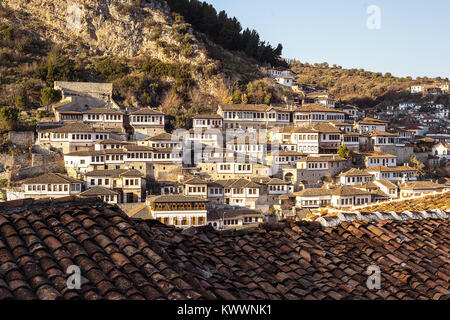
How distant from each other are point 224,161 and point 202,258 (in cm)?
3504

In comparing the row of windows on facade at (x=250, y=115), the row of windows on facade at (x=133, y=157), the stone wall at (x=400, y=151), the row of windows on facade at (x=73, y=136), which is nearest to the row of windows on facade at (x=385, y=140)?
the stone wall at (x=400, y=151)

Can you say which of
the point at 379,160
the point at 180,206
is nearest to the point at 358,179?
the point at 379,160

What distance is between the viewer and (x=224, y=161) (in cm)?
4084

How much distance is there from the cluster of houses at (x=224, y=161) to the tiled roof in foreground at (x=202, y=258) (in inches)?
932

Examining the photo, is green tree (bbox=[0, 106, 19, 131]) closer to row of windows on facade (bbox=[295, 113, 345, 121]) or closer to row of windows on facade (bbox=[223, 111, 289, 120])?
row of windows on facade (bbox=[223, 111, 289, 120])

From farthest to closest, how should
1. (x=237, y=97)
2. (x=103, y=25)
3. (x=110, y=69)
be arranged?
(x=103, y=25) → (x=110, y=69) → (x=237, y=97)

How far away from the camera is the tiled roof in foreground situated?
4.36 m

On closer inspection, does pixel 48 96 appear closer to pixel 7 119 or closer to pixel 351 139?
pixel 7 119

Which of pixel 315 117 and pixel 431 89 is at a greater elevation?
pixel 431 89

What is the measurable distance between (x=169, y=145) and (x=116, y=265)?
37744mm

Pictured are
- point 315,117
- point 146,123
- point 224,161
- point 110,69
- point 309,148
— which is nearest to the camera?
point 224,161

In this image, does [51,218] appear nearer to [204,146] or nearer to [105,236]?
[105,236]

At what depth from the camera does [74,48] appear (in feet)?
209

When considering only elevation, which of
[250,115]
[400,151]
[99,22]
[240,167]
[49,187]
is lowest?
[49,187]
